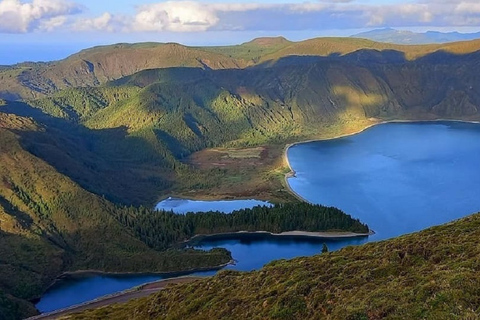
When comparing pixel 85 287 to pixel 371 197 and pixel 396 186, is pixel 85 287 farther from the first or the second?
pixel 396 186

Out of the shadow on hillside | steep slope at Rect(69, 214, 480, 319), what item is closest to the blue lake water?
the shadow on hillside

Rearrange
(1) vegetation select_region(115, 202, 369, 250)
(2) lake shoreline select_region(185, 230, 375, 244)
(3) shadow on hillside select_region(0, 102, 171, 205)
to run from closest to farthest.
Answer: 1. (2) lake shoreline select_region(185, 230, 375, 244)
2. (1) vegetation select_region(115, 202, 369, 250)
3. (3) shadow on hillside select_region(0, 102, 171, 205)

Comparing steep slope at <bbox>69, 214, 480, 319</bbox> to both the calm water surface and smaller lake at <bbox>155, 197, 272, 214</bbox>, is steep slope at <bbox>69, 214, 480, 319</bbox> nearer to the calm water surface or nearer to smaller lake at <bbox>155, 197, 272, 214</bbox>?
the calm water surface

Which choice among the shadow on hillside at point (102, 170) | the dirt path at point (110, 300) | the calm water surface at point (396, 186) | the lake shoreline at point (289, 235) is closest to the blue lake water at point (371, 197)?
the calm water surface at point (396, 186)

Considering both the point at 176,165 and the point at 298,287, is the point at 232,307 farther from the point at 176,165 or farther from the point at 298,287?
the point at 176,165

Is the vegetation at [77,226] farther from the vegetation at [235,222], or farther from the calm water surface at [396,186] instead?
the calm water surface at [396,186]

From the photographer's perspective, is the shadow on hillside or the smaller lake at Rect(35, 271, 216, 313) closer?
the smaller lake at Rect(35, 271, 216, 313)

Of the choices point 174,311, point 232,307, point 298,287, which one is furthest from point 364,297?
point 174,311
